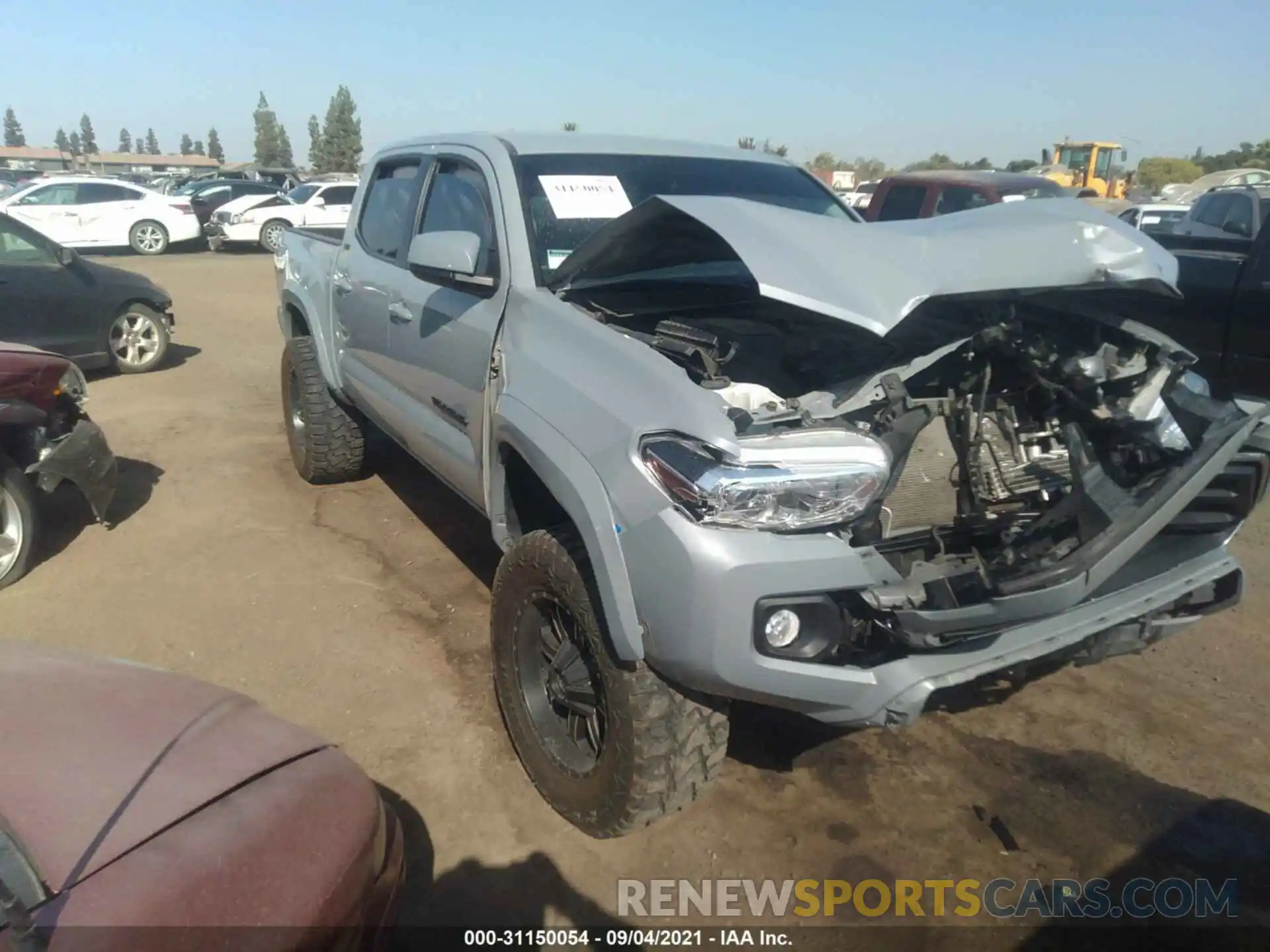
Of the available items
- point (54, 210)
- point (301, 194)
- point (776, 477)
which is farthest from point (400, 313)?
point (301, 194)

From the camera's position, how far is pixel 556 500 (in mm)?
2801

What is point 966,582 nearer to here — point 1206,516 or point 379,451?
point 1206,516

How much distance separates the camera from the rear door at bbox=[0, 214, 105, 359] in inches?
307

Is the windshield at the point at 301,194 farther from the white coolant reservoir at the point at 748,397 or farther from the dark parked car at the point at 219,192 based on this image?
the white coolant reservoir at the point at 748,397

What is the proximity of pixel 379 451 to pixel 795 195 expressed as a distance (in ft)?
11.9

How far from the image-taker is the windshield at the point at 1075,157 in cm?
2561

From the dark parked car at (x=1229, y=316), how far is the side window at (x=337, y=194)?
62.0 feet

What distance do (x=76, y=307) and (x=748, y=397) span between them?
783 cm

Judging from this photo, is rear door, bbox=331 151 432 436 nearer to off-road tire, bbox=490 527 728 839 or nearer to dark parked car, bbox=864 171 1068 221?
off-road tire, bbox=490 527 728 839

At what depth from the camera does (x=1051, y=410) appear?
2713 mm

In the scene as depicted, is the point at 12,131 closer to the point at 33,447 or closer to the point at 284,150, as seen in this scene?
the point at 284,150

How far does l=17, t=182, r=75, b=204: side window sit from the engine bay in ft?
63.8

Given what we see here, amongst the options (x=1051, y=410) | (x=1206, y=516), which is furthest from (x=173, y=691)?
(x=1206, y=516)

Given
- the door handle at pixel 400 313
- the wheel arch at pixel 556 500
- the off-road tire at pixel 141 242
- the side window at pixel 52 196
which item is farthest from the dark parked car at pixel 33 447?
the off-road tire at pixel 141 242
